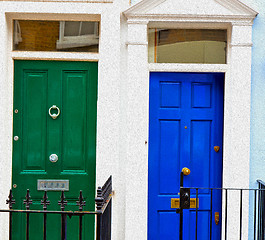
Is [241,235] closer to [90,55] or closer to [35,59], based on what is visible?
[90,55]

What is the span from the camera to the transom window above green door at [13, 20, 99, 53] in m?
5.45

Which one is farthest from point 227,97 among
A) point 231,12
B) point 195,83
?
point 231,12

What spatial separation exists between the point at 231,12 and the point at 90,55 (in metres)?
1.75

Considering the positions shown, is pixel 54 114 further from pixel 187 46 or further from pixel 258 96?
pixel 258 96

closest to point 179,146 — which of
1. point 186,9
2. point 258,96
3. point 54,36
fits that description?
point 258,96

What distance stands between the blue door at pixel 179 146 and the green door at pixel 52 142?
0.76 m

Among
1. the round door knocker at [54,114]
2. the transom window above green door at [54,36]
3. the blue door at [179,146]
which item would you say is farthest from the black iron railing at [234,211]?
the transom window above green door at [54,36]

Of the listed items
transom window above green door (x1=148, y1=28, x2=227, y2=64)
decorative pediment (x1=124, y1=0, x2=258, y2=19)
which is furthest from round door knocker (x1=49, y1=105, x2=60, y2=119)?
decorative pediment (x1=124, y1=0, x2=258, y2=19)

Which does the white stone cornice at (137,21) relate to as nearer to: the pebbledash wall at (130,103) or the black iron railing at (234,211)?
the pebbledash wall at (130,103)

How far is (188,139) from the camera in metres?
5.46

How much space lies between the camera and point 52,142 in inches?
213

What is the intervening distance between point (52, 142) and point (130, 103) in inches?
42.1

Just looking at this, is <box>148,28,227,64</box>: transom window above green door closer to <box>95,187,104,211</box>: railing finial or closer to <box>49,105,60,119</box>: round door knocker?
<box>49,105,60,119</box>: round door knocker

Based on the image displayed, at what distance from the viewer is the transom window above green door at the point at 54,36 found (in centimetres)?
545
